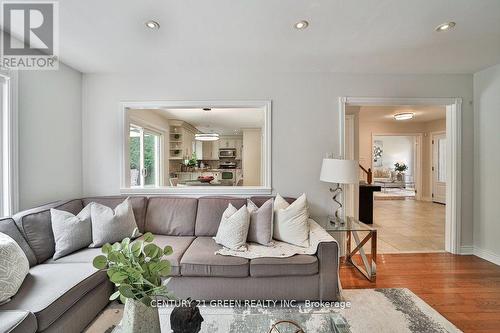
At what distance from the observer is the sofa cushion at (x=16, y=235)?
190 cm

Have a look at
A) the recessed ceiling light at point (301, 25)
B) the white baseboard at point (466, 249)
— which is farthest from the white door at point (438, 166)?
the recessed ceiling light at point (301, 25)

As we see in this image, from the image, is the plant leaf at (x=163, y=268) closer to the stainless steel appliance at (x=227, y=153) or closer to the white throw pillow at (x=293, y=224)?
the white throw pillow at (x=293, y=224)

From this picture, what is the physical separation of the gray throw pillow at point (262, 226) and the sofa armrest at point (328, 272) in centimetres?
52

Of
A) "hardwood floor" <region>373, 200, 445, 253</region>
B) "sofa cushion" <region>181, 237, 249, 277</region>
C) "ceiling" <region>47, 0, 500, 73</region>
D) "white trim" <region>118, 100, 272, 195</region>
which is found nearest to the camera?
"ceiling" <region>47, 0, 500, 73</region>

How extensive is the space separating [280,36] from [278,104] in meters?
0.98

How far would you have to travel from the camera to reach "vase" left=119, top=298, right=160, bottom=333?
109 cm

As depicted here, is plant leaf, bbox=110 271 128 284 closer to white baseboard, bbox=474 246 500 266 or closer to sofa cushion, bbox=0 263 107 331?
sofa cushion, bbox=0 263 107 331

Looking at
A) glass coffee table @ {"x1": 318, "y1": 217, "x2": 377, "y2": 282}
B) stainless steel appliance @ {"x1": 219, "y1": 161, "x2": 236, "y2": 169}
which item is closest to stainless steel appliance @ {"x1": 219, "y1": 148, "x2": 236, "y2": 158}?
stainless steel appliance @ {"x1": 219, "y1": 161, "x2": 236, "y2": 169}

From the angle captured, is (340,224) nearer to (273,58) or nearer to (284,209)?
(284,209)

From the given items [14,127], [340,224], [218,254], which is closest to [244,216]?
[218,254]

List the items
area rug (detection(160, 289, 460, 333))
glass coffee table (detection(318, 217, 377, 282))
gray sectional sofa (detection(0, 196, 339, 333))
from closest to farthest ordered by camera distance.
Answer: area rug (detection(160, 289, 460, 333)) < gray sectional sofa (detection(0, 196, 339, 333)) < glass coffee table (detection(318, 217, 377, 282))

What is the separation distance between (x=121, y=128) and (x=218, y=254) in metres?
2.22

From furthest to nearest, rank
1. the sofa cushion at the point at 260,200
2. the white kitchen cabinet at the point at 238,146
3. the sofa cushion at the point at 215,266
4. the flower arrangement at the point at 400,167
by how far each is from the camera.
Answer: the flower arrangement at the point at 400,167, the white kitchen cabinet at the point at 238,146, the sofa cushion at the point at 260,200, the sofa cushion at the point at 215,266

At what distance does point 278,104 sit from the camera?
320 cm
